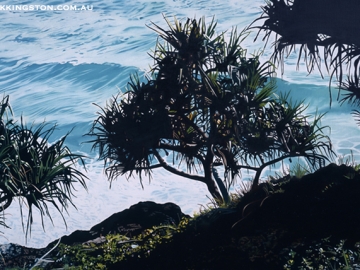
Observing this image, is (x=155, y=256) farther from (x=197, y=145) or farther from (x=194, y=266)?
(x=197, y=145)

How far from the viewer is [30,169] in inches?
285

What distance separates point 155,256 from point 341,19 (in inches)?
152

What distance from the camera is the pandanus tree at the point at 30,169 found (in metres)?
6.98

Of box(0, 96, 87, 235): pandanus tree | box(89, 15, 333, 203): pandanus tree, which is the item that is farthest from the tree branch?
box(0, 96, 87, 235): pandanus tree

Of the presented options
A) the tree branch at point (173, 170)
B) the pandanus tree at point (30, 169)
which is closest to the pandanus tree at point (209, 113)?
the tree branch at point (173, 170)

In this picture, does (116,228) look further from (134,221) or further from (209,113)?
(209,113)

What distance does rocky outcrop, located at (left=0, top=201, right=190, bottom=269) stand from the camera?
7.82 metres

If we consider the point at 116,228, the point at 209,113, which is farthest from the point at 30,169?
the point at 209,113

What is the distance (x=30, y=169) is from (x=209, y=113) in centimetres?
305

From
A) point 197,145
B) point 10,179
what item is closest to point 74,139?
point 197,145

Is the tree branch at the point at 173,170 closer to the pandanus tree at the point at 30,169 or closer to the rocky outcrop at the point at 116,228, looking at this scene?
the rocky outcrop at the point at 116,228

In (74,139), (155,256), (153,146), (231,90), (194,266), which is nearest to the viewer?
(194,266)

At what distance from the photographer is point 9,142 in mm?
7285

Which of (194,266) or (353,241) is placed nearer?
(353,241)
